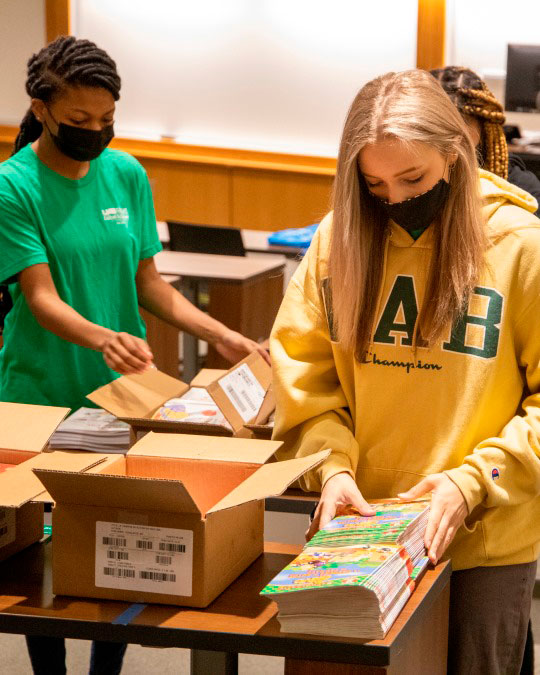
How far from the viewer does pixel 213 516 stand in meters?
1.51

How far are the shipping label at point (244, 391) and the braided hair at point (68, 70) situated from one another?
770 mm

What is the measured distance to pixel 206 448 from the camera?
173 centimetres

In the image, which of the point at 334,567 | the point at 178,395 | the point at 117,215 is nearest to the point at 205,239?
the point at 117,215

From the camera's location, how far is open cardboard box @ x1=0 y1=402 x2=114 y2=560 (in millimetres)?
1589

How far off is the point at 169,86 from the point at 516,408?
693 cm

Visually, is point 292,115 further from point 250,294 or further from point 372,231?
point 372,231

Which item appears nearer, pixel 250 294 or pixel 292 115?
pixel 250 294

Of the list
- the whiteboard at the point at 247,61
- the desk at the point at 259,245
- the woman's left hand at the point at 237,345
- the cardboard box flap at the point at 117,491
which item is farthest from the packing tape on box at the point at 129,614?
the whiteboard at the point at 247,61

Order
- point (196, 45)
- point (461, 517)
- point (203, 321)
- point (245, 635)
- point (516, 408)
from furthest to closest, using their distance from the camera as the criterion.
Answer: point (196, 45)
point (203, 321)
point (516, 408)
point (461, 517)
point (245, 635)

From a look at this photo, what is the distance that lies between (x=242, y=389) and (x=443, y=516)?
986mm

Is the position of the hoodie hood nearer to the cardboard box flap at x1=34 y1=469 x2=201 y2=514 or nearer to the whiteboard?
the cardboard box flap at x1=34 y1=469 x2=201 y2=514

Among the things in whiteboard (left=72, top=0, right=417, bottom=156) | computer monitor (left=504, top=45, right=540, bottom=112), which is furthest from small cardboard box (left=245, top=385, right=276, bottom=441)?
whiteboard (left=72, top=0, right=417, bottom=156)

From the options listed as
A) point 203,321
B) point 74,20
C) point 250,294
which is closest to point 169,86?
point 74,20

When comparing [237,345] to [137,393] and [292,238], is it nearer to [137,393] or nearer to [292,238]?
[137,393]
